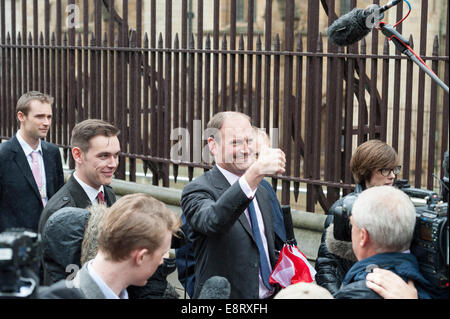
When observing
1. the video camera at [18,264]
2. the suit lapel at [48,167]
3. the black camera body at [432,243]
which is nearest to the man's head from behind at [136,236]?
the video camera at [18,264]

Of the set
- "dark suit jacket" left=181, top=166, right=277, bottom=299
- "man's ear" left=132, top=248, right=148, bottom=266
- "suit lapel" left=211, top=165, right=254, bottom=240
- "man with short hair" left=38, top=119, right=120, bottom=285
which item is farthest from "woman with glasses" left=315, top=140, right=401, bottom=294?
"man's ear" left=132, top=248, right=148, bottom=266

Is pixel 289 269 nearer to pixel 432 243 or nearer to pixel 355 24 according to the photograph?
pixel 432 243

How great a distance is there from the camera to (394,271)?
2.86 meters

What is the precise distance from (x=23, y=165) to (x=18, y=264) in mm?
3668

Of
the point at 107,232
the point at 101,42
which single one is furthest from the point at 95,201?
the point at 101,42

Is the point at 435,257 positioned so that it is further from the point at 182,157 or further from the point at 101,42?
the point at 101,42

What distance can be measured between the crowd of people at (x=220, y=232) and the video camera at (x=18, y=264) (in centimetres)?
6

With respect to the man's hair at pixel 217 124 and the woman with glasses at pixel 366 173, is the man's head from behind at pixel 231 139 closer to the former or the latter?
the man's hair at pixel 217 124

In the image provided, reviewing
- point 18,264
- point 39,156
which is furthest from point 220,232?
point 39,156

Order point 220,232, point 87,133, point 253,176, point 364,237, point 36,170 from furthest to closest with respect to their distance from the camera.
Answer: point 36,170 < point 87,133 < point 220,232 < point 253,176 < point 364,237

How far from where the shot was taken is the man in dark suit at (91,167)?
156 inches

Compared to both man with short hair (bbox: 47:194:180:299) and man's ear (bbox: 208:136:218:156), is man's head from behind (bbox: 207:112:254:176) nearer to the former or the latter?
man's ear (bbox: 208:136:218:156)

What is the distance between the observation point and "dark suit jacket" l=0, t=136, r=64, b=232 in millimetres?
5520
